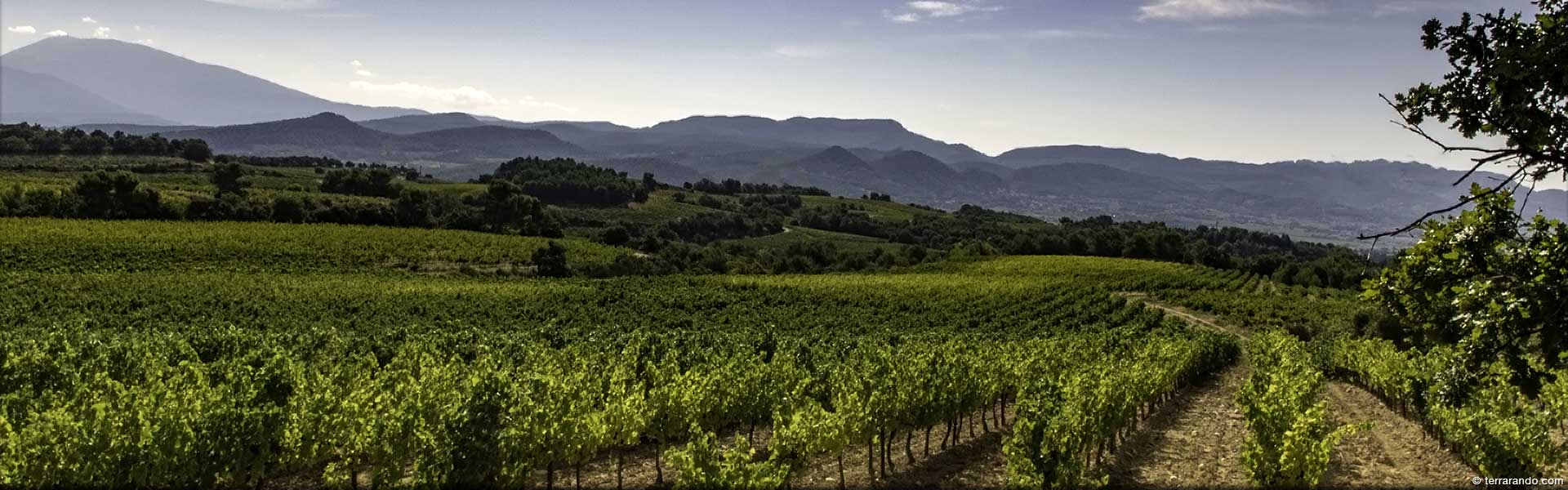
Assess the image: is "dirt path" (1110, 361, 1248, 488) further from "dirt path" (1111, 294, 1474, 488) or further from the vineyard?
the vineyard

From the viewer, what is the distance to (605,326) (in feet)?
162

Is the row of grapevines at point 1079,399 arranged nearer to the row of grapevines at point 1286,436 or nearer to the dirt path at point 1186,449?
the dirt path at point 1186,449

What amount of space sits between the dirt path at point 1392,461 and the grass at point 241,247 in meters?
73.8

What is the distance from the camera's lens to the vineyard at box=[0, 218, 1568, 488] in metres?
13.3

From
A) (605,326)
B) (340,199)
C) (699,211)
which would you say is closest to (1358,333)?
(605,326)

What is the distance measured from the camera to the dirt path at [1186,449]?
688 inches

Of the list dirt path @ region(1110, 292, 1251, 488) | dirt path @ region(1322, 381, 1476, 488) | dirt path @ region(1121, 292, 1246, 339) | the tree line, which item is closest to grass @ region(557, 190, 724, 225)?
the tree line

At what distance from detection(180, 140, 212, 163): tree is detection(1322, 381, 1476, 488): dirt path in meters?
190

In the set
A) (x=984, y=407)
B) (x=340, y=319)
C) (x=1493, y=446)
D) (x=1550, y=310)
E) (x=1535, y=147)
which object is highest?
(x=1535, y=147)

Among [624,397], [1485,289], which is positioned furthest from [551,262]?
[1485,289]

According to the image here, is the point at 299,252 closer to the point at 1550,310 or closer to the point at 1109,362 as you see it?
the point at 1109,362

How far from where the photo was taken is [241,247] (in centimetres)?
7300

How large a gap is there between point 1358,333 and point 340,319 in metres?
69.4

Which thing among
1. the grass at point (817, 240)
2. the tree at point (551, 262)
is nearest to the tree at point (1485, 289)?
the tree at point (551, 262)
